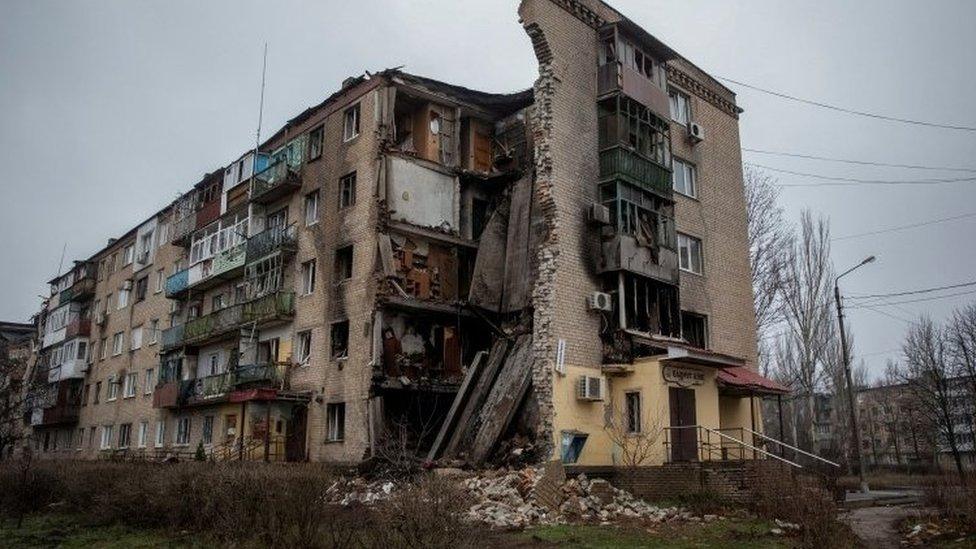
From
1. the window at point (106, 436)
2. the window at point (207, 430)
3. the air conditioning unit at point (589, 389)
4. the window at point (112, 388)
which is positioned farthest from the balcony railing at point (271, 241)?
the window at point (106, 436)

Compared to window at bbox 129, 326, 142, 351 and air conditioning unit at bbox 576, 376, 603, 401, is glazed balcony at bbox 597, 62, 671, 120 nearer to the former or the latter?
air conditioning unit at bbox 576, 376, 603, 401

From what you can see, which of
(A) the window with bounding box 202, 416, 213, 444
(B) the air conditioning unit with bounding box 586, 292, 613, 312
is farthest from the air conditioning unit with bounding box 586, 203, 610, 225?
(A) the window with bounding box 202, 416, 213, 444

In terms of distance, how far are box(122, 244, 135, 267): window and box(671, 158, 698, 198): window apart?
34.4 meters

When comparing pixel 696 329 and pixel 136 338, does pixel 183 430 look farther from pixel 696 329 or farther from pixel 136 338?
pixel 696 329

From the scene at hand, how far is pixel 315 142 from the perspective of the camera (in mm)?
30297

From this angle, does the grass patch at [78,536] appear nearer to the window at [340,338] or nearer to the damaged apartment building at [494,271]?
the damaged apartment building at [494,271]

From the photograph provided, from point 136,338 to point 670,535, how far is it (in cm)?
3765

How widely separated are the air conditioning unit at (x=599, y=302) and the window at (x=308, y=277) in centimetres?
1150

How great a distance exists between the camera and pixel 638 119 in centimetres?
2464

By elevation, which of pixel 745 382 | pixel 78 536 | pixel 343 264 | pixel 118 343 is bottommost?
pixel 78 536

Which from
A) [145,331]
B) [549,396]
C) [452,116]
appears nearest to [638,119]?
[452,116]

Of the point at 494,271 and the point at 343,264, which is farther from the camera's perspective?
the point at 343,264

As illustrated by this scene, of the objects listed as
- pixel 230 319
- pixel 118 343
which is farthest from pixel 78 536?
pixel 118 343

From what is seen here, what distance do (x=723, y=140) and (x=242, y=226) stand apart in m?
21.0
